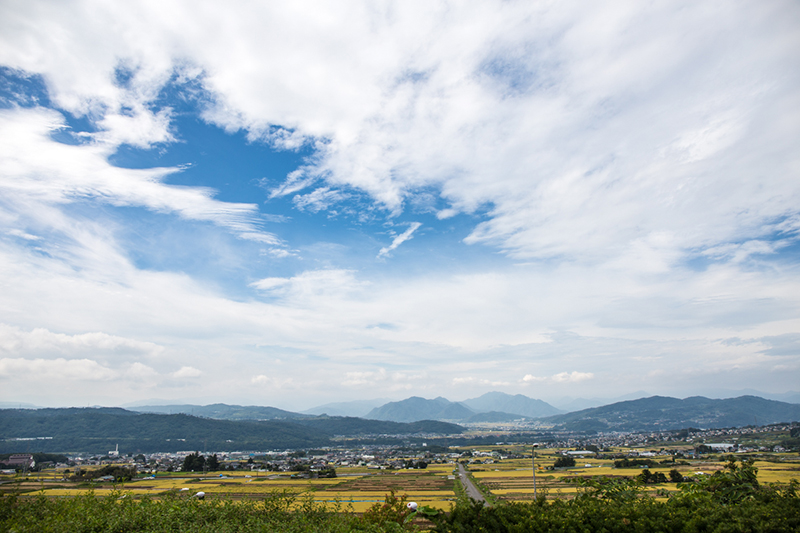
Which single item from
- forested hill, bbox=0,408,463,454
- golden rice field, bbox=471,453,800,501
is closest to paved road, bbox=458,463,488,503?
golden rice field, bbox=471,453,800,501

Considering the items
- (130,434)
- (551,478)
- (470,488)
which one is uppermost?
(470,488)

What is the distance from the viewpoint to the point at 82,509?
8500mm

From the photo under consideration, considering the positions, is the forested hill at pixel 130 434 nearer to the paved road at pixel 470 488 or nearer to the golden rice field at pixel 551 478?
the paved road at pixel 470 488

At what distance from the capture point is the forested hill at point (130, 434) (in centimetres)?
13750

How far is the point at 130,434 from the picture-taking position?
153 metres

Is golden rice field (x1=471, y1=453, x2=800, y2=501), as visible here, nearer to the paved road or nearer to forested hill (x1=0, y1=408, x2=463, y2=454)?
the paved road

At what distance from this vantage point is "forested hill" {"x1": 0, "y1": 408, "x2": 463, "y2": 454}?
137500mm

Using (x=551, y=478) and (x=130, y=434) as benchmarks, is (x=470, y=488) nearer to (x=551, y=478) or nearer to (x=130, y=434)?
(x=551, y=478)

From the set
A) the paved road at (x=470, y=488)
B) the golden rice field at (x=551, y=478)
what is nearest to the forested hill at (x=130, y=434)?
the paved road at (x=470, y=488)

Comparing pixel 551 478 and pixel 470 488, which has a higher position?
pixel 470 488

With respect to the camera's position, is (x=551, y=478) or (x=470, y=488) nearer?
(x=470, y=488)

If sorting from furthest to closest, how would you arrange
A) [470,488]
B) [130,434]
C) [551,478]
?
[130,434] < [551,478] < [470,488]

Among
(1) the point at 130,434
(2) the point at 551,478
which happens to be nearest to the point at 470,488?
(2) the point at 551,478

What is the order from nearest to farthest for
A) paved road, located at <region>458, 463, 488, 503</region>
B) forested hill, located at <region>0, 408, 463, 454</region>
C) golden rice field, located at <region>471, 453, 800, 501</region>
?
golden rice field, located at <region>471, 453, 800, 501</region> → paved road, located at <region>458, 463, 488, 503</region> → forested hill, located at <region>0, 408, 463, 454</region>
